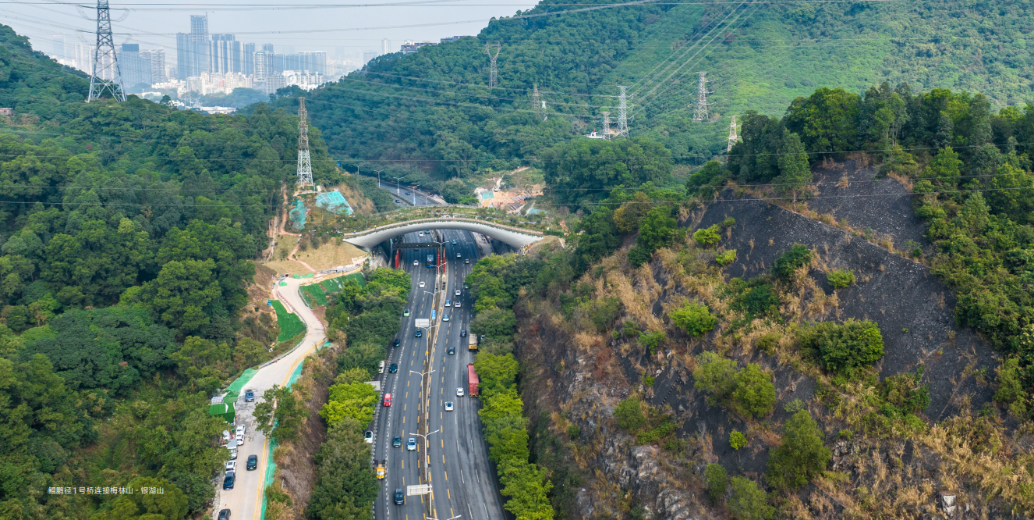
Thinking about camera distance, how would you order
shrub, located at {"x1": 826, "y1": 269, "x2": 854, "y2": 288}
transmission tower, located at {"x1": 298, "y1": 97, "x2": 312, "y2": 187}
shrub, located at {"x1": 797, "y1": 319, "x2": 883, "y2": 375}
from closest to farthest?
shrub, located at {"x1": 797, "y1": 319, "x2": 883, "y2": 375} → shrub, located at {"x1": 826, "y1": 269, "x2": 854, "y2": 288} → transmission tower, located at {"x1": 298, "y1": 97, "x2": 312, "y2": 187}

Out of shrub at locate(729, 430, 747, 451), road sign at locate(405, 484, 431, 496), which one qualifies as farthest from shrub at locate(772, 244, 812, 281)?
road sign at locate(405, 484, 431, 496)

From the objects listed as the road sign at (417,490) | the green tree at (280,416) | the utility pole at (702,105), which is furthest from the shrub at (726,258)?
the utility pole at (702,105)

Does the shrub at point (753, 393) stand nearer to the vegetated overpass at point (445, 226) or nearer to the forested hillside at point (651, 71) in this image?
the vegetated overpass at point (445, 226)

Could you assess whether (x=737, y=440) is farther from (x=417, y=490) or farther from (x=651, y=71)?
(x=651, y=71)

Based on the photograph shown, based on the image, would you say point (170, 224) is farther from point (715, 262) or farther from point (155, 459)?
point (715, 262)

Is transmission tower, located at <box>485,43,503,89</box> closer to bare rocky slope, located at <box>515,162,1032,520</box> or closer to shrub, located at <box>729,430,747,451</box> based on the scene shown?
bare rocky slope, located at <box>515,162,1032,520</box>

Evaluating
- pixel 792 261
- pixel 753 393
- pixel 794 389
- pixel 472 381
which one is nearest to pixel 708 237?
pixel 792 261
